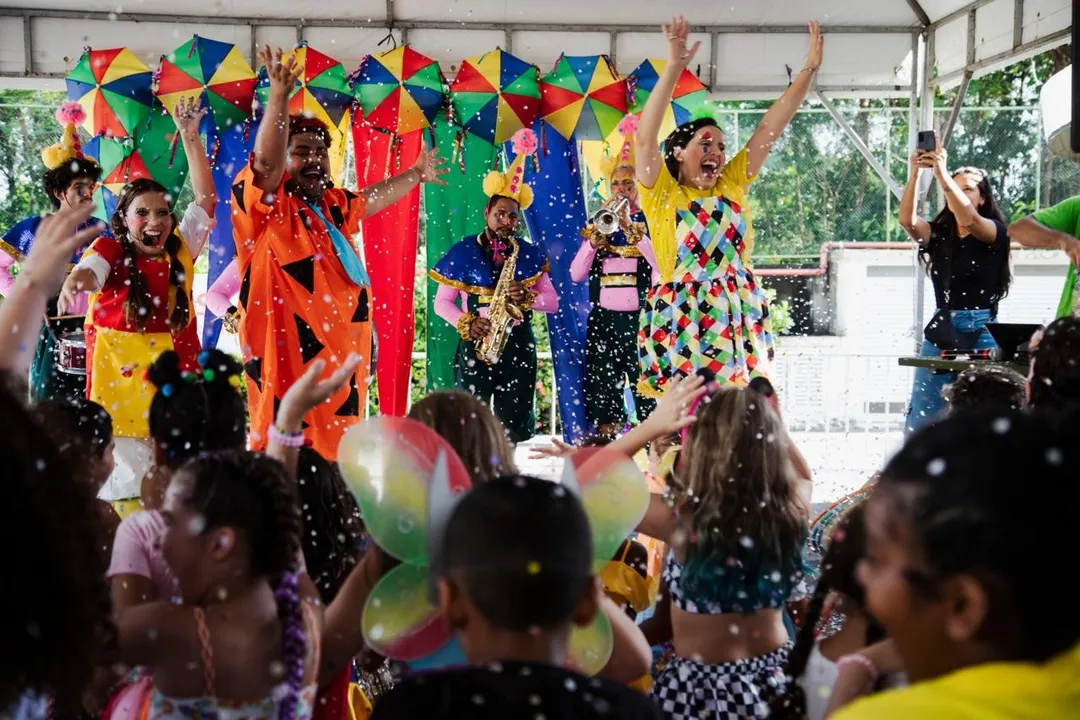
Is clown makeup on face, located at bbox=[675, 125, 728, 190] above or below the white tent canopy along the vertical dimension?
below

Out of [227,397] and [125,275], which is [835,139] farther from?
[227,397]

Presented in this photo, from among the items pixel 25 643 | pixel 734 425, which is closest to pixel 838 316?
pixel 734 425

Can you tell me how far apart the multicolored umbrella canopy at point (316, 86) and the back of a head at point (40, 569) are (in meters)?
4.86

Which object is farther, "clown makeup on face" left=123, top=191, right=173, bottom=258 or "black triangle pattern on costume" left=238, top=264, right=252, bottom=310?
"black triangle pattern on costume" left=238, top=264, right=252, bottom=310

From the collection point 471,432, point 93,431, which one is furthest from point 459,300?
point 471,432

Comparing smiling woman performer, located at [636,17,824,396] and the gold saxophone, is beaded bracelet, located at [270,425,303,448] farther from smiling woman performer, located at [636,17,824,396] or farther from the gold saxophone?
the gold saxophone

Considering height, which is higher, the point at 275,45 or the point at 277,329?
the point at 275,45

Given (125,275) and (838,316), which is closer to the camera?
(125,275)

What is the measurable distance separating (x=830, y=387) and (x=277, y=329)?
754cm

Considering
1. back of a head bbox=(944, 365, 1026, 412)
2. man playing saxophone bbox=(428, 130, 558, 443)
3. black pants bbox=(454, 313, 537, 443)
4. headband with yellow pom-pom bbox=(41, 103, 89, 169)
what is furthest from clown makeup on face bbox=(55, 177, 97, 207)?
back of a head bbox=(944, 365, 1026, 412)

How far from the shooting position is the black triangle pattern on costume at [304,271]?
4371 mm

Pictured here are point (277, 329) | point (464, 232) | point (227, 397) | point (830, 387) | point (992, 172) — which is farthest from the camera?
point (992, 172)

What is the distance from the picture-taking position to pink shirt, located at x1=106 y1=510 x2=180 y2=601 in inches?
73.4

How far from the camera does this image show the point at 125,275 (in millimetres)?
3936
